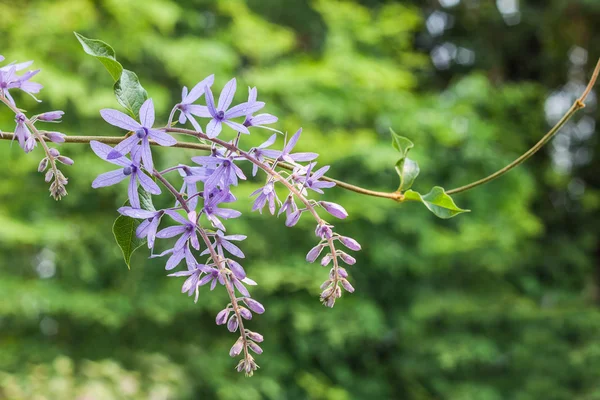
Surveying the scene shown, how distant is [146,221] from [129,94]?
0.32 feet

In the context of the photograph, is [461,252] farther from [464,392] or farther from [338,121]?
[338,121]

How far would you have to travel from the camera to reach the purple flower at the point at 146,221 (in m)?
0.43

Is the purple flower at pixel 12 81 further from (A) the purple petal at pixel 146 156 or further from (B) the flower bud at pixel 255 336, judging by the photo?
(B) the flower bud at pixel 255 336

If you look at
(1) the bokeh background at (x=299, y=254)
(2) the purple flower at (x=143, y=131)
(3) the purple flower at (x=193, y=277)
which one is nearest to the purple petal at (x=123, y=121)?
(2) the purple flower at (x=143, y=131)

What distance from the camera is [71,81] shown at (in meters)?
3.38

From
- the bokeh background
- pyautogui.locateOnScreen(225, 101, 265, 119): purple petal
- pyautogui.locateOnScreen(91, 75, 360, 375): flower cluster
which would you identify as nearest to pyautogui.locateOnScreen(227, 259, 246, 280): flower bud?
pyautogui.locateOnScreen(91, 75, 360, 375): flower cluster

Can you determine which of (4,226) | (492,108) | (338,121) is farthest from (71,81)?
(492,108)

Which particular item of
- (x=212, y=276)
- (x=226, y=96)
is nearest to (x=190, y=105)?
(x=226, y=96)

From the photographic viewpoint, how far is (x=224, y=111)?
1.56ft

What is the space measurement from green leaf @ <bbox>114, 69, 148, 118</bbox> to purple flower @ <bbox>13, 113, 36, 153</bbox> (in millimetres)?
65

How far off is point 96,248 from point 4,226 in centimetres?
71

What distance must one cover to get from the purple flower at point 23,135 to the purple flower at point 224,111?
0.12 meters

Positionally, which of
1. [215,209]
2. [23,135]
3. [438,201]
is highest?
[438,201]

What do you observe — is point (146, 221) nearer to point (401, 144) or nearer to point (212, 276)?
point (212, 276)
